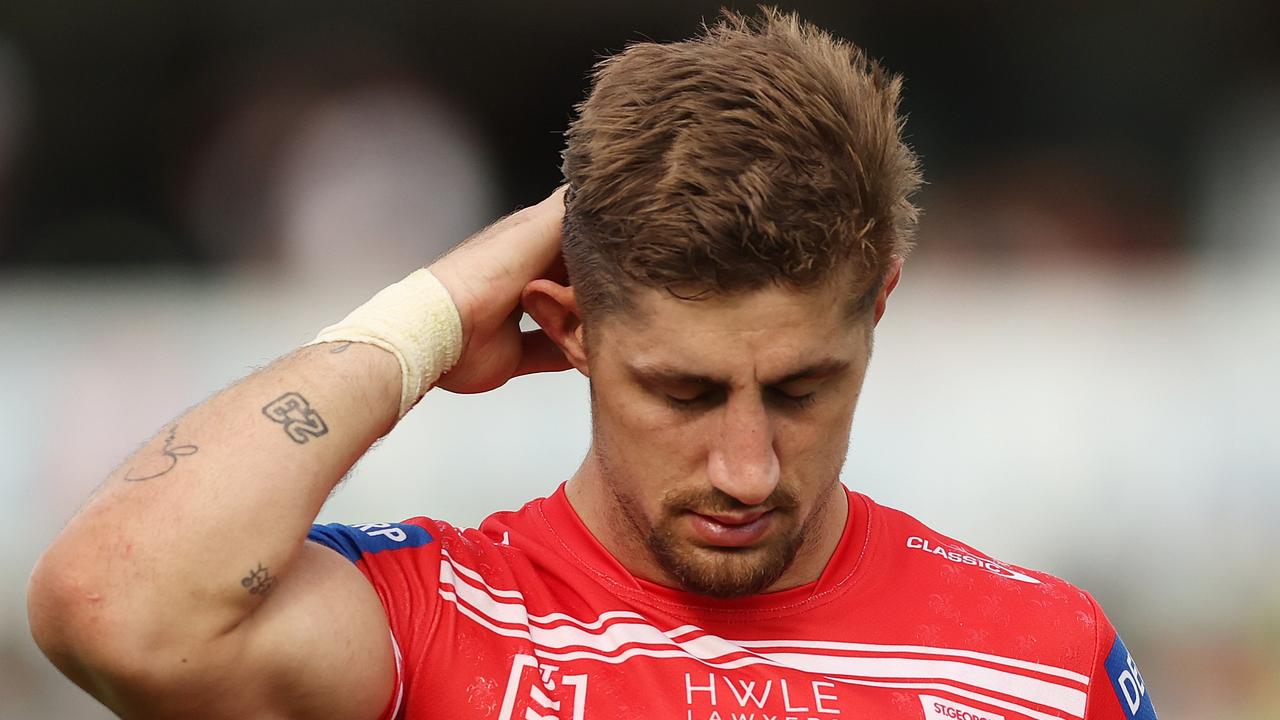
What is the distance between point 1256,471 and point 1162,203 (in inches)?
56.5

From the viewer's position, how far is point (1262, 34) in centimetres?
648

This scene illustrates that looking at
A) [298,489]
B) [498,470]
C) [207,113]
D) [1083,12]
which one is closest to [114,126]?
[207,113]

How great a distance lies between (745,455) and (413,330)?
1.95ft

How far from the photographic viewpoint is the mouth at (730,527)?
2098 millimetres

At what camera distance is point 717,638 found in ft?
7.25

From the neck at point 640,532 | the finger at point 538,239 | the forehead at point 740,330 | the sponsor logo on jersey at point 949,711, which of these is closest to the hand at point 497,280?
the finger at point 538,239

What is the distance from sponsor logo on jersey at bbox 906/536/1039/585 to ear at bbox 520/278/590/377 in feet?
2.32

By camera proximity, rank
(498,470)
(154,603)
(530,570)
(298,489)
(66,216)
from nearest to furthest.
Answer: (154,603) → (298,489) → (530,570) → (498,470) → (66,216)

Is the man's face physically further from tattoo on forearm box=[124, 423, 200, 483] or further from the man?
tattoo on forearm box=[124, 423, 200, 483]

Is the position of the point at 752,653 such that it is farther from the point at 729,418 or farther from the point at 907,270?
the point at 907,270

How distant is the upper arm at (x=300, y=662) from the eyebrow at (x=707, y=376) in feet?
1.77

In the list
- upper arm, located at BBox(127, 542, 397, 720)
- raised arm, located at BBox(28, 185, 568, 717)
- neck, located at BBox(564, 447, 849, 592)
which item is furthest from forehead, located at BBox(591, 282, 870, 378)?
upper arm, located at BBox(127, 542, 397, 720)

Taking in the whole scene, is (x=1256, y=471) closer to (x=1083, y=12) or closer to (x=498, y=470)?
(x=1083, y=12)

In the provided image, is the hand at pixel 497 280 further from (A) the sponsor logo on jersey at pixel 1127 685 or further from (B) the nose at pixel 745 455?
(A) the sponsor logo on jersey at pixel 1127 685
